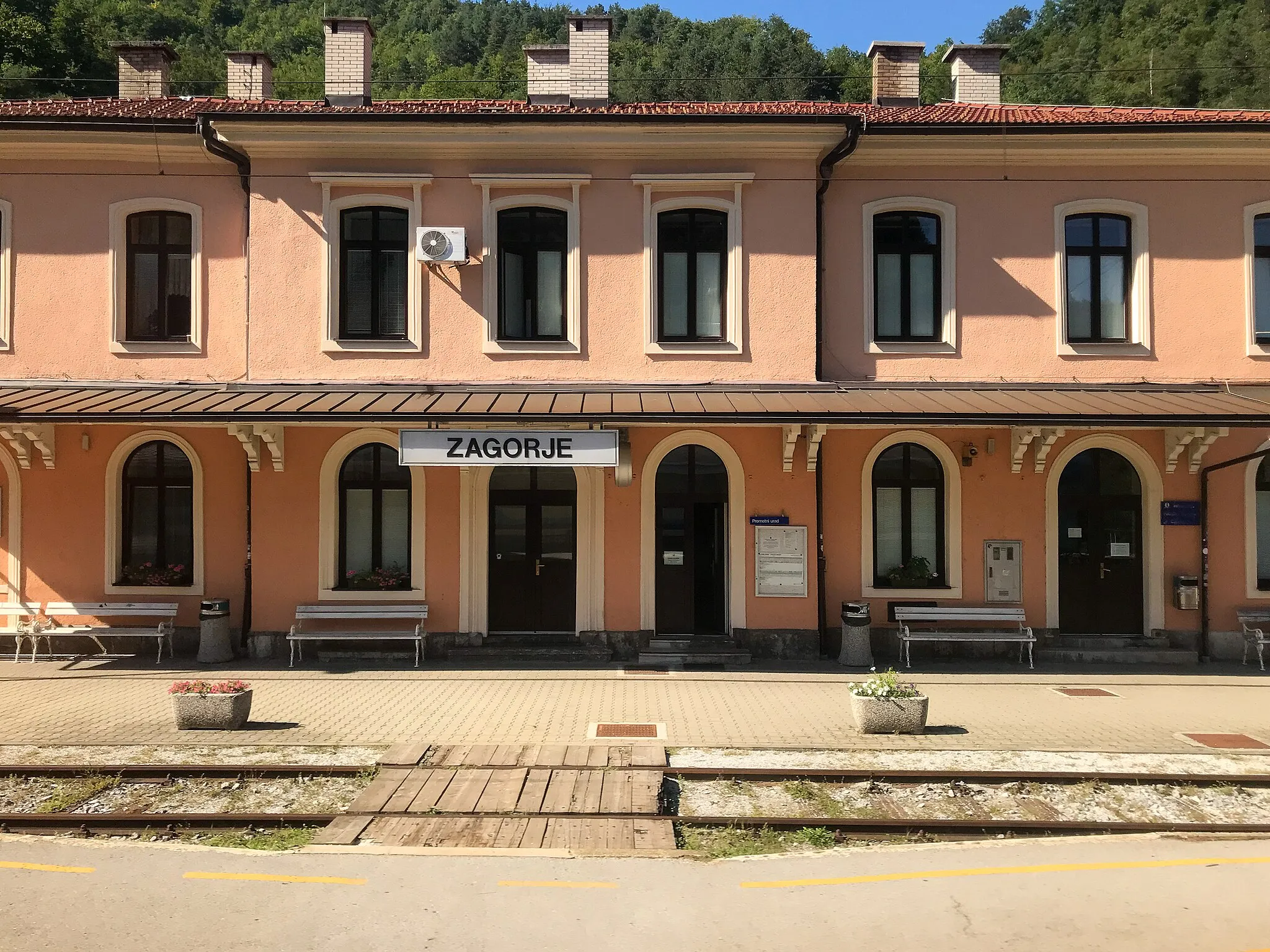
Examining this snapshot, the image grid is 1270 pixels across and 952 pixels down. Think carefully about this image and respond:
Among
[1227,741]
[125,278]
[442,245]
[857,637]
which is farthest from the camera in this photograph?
[125,278]

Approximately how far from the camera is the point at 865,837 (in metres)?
7.23

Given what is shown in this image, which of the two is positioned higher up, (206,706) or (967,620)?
(967,620)

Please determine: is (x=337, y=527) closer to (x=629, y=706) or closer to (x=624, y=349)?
(x=624, y=349)

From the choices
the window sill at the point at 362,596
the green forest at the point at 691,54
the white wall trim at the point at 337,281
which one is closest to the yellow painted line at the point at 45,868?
the window sill at the point at 362,596

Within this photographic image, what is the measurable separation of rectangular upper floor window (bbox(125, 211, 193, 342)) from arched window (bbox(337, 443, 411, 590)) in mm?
3630

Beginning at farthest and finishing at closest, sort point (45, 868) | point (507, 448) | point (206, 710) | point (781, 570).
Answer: point (781, 570) < point (507, 448) < point (206, 710) < point (45, 868)

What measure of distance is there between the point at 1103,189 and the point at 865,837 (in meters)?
11.8

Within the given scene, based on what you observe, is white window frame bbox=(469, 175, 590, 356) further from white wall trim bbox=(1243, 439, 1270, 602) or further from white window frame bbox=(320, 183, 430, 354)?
white wall trim bbox=(1243, 439, 1270, 602)

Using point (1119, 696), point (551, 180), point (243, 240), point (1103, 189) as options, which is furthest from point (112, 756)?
point (1103, 189)

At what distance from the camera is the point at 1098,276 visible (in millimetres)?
14500

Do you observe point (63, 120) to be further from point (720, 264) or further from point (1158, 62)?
point (1158, 62)

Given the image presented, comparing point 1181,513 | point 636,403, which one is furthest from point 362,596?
point 1181,513

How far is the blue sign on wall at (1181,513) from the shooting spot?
1410cm

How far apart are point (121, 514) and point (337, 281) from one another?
5151 mm
